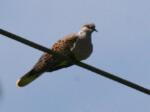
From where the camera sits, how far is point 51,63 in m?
9.77

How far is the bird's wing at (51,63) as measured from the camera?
9.22 m

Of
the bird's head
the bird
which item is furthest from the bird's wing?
the bird's head

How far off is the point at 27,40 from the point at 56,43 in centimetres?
490

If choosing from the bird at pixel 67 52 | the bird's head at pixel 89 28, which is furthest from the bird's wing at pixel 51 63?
the bird's head at pixel 89 28

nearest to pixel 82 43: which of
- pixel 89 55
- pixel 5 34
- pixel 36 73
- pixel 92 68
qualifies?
pixel 89 55

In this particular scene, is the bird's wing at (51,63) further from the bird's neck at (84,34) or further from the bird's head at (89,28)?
the bird's head at (89,28)

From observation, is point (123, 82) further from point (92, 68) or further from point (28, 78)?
point (28, 78)

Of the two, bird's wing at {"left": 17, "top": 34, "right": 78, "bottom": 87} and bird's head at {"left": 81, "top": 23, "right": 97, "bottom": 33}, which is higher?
bird's head at {"left": 81, "top": 23, "right": 97, "bottom": 33}

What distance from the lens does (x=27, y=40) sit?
539cm

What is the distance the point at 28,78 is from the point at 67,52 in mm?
975

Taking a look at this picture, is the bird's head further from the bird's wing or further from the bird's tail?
the bird's tail

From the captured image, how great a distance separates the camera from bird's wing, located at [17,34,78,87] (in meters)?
9.22

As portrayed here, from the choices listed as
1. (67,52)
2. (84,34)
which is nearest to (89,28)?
(84,34)

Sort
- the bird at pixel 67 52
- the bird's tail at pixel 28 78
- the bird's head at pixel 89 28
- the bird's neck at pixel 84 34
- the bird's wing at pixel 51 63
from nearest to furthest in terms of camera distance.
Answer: the bird's tail at pixel 28 78 → the bird's wing at pixel 51 63 → the bird at pixel 67 52 → the bird's neck at pixel 84 34 → the bird's head at pixel 89 28
